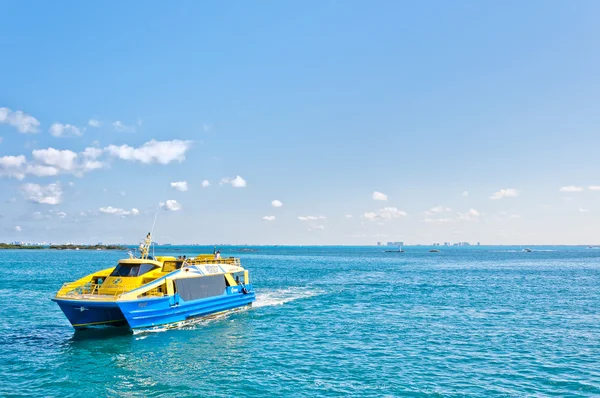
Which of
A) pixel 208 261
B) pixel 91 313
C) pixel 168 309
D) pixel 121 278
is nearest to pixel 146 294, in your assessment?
pixel 168 309

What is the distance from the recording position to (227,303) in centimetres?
3684

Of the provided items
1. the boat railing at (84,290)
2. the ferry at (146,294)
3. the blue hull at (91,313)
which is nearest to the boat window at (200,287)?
the ferry at (146,294)

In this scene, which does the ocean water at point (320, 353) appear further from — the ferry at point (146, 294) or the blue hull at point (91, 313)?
the ferry at point (146, 294)

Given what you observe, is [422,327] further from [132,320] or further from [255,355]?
[132,320]

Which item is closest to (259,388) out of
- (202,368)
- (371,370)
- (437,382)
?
(202,368)

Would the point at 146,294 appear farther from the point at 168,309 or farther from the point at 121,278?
the point at 121,278

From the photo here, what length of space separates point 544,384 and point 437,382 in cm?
461

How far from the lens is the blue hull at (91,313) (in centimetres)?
2683

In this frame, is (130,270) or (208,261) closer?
(130,270)

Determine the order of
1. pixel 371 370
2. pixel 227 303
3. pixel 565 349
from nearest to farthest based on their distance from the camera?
1. pixel 371 370
2. pixel 565 349
3. pixel 227 303

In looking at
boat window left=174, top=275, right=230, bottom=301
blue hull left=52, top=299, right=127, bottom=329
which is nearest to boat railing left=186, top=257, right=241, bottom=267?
boat window left=174, top=275, right=230, bottom=301

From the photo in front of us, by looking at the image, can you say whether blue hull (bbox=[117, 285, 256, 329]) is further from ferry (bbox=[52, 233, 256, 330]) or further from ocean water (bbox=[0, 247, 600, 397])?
ocean water (bbox=[0, 247, 600, 397])

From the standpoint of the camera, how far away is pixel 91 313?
28.7 meters

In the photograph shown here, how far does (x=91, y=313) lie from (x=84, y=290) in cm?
219
